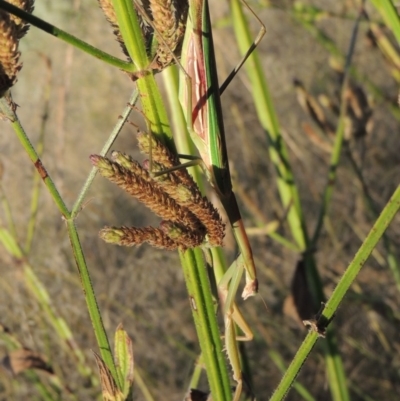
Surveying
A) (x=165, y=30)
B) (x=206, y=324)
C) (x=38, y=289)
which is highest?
(x=165, y=30)

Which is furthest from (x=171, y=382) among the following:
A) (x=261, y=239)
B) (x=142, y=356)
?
(x=261, y=239)

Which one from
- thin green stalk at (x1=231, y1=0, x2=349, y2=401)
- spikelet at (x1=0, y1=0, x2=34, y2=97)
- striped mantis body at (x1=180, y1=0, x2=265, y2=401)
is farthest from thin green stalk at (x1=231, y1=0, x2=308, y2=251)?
spikelet at (x1=0, y1=0, x2=34, y2=97)

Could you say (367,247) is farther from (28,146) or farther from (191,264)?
(28,146)

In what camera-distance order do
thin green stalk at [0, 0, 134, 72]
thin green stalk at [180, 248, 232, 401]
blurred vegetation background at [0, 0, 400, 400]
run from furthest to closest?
blurred vegetation background at [0, 0, 400, 400] → thin green stalk at [180, 248, 232, 401] → thin green stalk at [0, 0, 134, 72]

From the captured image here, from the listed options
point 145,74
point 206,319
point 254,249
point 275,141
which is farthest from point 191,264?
point 254,249

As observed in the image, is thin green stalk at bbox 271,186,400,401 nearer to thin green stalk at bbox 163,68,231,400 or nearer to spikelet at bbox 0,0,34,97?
thin green stalk at bbox 163,68,231,400

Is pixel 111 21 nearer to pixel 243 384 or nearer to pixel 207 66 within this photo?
pixel 207 66

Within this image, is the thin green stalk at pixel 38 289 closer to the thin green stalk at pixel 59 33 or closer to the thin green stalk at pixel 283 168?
the thin green stalk at pixel 283 168
